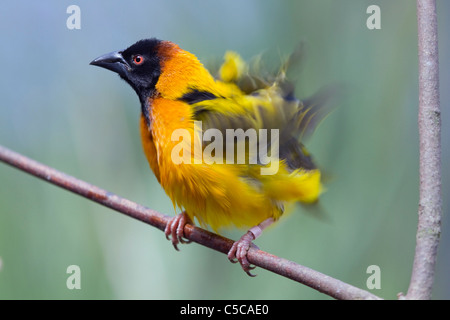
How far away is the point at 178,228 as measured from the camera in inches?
82.7

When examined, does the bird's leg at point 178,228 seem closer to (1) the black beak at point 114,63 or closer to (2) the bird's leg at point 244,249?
(2) the bird's leg at point 244,249

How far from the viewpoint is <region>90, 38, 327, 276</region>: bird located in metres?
1.85

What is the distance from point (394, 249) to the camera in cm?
206

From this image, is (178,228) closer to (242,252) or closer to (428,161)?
(242,252)

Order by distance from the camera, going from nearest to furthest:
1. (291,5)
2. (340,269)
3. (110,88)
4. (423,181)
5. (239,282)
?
(423,181)
(340,269)
(239,282)
(291,5)
(110,88)

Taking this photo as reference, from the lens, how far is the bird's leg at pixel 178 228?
2084 mm

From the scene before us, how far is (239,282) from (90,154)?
844 mm

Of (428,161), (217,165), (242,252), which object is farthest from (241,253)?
(428,161)

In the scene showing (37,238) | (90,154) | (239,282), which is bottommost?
(239,282)

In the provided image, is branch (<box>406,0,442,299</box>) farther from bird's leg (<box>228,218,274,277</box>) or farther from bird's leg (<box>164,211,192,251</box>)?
bird's leg (<box>164,211,192,251</box>)

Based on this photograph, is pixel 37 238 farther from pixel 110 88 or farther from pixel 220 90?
pixel 220 90

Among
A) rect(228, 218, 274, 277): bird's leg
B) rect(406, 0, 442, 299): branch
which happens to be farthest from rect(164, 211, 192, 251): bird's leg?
rect(406, 0, 442, 299): branch

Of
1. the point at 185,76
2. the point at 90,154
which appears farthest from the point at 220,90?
the point at 90,154

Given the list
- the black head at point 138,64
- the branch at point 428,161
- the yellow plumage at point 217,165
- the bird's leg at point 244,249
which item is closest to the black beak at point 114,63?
the black head at point 138,64
